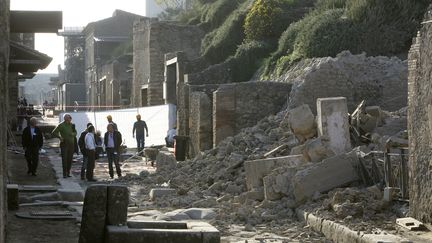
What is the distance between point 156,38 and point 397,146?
25400mm

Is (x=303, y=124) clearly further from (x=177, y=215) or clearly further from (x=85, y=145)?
(x=85, y=145)

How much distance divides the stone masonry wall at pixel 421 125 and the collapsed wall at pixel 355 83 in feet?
21.1

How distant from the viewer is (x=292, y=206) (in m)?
11.6

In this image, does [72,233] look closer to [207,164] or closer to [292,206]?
[292,206]

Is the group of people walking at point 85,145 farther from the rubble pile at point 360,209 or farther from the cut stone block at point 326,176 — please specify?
the rubble pile at point 360,209

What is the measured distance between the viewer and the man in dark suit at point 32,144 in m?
17.0

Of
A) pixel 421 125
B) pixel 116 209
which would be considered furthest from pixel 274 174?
pixel 116 209

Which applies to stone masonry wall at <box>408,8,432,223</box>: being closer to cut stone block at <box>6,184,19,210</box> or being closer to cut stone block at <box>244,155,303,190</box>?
cut stone block at <box>244,155,303,190</box>

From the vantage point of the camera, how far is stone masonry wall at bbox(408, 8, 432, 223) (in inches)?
372

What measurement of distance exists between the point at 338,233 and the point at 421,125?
1654mm

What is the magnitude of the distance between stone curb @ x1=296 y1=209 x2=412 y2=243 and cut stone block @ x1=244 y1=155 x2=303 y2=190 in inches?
65.8

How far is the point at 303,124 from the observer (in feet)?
44.9

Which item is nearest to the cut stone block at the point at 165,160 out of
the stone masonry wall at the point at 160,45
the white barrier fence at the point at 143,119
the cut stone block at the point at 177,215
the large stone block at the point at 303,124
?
the white barrier fence at the point at 143,119

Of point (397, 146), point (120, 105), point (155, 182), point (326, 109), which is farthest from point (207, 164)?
point (120, 105)
